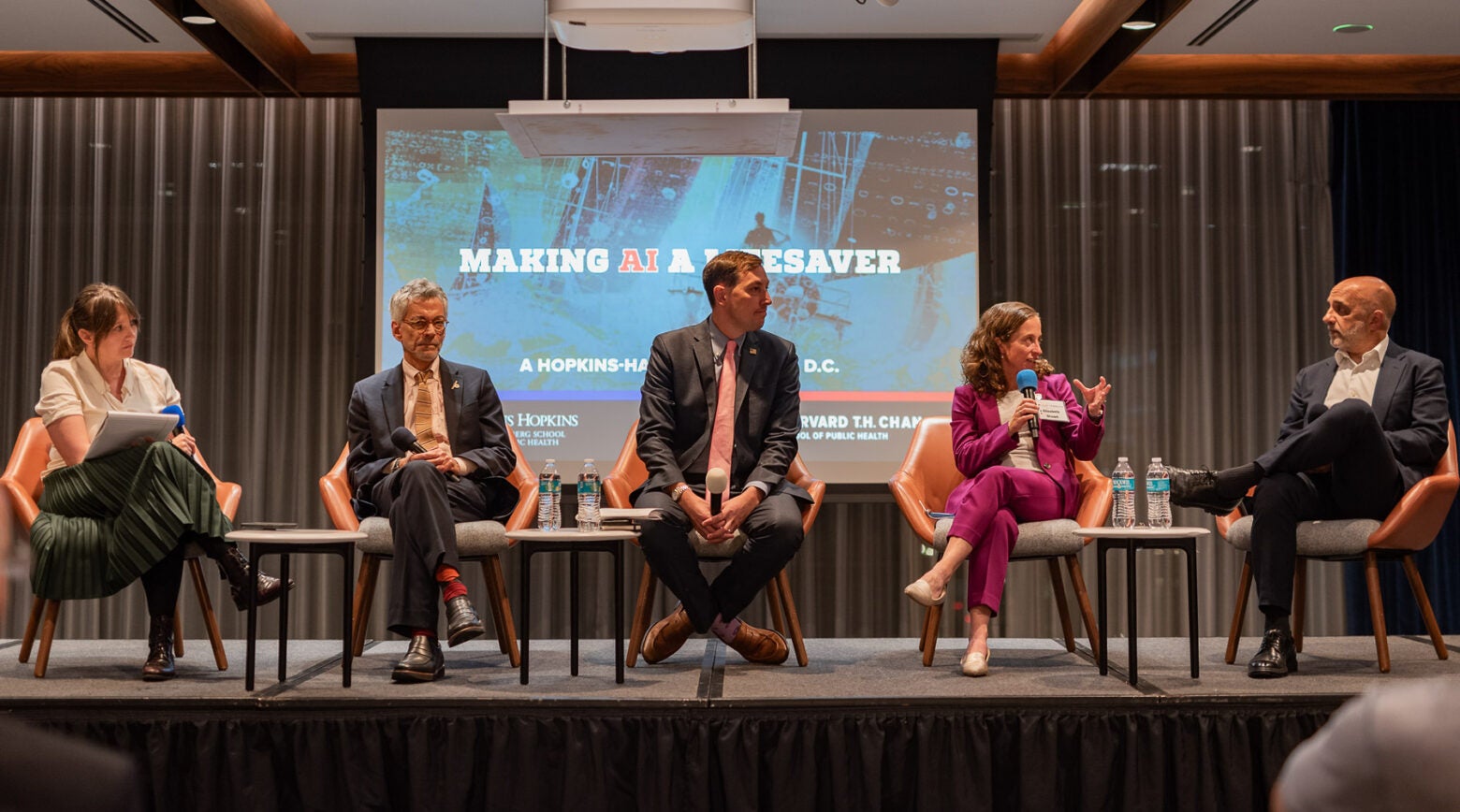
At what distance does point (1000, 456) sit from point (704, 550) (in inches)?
37.4

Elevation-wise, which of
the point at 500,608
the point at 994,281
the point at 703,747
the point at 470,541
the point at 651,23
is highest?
the point at 651,23

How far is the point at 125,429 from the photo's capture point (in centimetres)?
358

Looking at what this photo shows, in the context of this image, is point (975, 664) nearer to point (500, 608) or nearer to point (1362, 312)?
point (500, 608)

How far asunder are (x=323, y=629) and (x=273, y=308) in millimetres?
1470

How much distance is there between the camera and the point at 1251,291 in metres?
5.82

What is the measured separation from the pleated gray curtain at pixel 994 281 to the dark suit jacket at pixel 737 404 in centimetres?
173

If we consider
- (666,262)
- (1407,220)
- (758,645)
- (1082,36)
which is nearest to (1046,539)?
(758,645)

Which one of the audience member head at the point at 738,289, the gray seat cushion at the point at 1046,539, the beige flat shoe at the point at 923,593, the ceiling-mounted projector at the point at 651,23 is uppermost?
the ceiling-mounted projector at the point at 651,23

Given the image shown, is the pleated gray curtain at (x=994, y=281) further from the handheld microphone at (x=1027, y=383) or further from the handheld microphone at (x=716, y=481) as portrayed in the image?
the handheld microphone at (x=716, y=481)

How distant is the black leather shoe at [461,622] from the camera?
3434mm

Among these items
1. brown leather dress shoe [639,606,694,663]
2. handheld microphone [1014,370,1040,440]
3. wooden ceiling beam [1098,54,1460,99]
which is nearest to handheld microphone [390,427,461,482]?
brown leather dress shoe [639,606,694,663]

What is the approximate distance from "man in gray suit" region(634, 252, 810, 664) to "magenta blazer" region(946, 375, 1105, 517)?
0.51m

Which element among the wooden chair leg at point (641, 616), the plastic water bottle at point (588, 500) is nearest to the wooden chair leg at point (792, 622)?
the wooden chair leg at point (641, 616)

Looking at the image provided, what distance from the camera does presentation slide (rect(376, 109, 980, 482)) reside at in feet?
17.8
